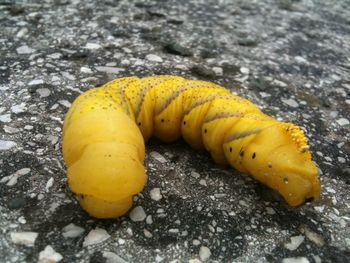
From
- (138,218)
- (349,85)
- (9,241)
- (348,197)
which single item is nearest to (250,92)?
(349,85)

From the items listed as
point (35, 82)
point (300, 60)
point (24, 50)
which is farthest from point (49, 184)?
point (300, 60)

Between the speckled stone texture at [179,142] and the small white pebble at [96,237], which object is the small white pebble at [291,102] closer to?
the speckled stone texture at [179,142]

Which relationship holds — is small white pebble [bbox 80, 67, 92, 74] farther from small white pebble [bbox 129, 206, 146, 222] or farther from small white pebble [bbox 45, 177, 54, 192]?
small white pebble [bbox 129, 206, 146, 222]

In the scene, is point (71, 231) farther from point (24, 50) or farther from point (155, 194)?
point (24, 50)

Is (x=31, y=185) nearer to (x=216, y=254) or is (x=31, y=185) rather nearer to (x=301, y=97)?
(x=216, y=254)

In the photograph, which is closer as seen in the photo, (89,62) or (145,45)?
(89,62)

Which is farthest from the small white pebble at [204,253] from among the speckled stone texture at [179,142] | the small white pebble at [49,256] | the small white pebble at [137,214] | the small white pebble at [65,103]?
the small white pebble at [65,103]
